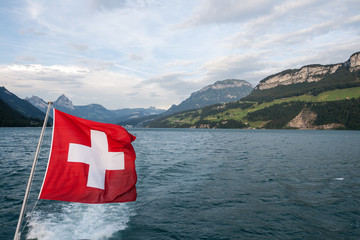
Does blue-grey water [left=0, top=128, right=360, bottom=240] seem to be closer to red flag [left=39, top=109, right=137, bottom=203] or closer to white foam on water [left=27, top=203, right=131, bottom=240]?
white foam on water [left=27, top=203, right=131, bottom=240]

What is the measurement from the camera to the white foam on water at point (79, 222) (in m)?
11.7

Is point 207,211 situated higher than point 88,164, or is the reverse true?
point 88,164

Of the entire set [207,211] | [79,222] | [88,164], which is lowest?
[207,211]

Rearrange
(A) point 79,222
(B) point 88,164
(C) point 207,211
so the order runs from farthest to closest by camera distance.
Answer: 1. (C) point 207,211
2. (A) point 79,222
3. (B) point 88,164

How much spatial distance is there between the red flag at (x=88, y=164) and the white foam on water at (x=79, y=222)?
4.99m

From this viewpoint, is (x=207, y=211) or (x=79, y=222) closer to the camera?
(x=79, y=222)

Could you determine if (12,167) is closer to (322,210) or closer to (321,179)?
(322,210)

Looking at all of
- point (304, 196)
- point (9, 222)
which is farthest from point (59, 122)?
point (304, 196)

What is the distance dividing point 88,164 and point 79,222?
750 cm

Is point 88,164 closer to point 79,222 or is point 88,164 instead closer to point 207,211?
point 79,222

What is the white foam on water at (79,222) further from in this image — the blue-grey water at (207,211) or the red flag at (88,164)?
the red flag at (88,164)

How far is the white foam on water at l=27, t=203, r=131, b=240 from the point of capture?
11734 millimetres

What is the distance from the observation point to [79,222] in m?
13.5

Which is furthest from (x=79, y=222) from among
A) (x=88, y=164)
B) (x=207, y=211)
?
(x=207, y=211)
